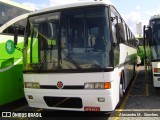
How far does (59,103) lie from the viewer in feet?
21.6

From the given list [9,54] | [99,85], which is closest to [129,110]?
[99,85]

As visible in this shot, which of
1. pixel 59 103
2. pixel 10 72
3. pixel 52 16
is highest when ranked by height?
pixel 52 16

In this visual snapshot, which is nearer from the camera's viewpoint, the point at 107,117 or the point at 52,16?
the point at 52,16

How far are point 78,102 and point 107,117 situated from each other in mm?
1347

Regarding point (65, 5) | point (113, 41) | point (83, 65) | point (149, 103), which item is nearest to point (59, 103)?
point (83, 65)

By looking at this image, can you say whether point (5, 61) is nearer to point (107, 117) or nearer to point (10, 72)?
point (10, 72)

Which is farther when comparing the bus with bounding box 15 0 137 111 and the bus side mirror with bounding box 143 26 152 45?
the bus side mirror with bounding box 143 26 152 45

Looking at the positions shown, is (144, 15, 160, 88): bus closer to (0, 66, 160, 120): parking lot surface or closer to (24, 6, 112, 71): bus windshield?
(0, 66, 160, 120): parking lot surface

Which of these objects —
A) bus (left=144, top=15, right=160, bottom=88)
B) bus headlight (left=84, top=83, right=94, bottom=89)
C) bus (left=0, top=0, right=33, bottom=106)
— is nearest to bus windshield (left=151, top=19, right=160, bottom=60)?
bus (left=144, top=15, right=160, bottom=88)

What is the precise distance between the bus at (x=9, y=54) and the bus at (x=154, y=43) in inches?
182

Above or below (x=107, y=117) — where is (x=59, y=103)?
above

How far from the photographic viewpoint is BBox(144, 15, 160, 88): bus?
31.7ft

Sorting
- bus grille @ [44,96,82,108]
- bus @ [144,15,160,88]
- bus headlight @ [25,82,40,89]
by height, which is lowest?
bus grille @ [44,96,82,108]

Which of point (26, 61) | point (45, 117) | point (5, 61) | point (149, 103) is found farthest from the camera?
point (149, 103)
